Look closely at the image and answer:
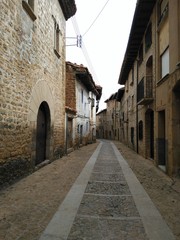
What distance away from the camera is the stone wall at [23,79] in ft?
17.5

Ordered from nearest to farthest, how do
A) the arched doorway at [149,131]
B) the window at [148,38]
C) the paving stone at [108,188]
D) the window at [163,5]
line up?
the paving stone at [108,188]
the window at [163,5]
the window at [148,38]
the arched doorway at [149,131]

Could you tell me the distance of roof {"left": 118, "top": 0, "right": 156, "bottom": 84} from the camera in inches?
381

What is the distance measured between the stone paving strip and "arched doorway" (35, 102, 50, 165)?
10.3ft

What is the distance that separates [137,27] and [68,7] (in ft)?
11.1

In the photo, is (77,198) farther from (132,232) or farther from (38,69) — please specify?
(38,69)

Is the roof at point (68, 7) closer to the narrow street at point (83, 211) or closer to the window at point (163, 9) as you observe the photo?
the window at point (163, 9)

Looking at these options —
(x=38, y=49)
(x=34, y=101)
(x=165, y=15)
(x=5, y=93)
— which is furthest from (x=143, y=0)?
(x=5, y=93)

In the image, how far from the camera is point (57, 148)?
35.9 feet

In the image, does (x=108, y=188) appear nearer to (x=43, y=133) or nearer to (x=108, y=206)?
(x=108, y=206)

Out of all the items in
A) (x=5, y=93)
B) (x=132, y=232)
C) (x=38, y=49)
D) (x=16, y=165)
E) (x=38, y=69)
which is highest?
(x=38, y=49)

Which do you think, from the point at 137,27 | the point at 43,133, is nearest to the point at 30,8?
the point at 43,133

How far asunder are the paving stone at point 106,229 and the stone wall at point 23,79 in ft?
8.25

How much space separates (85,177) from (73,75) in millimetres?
9600

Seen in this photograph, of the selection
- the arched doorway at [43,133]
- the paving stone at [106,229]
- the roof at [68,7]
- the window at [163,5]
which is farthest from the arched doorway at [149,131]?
the paving stone at [106,229]
